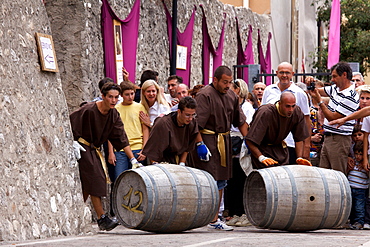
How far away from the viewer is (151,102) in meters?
9.91

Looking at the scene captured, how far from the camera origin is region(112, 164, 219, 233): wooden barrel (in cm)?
758

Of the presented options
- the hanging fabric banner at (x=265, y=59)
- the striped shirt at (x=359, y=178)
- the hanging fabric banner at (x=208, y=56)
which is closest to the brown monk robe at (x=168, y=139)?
the striped shirt at (x=359, y=178)

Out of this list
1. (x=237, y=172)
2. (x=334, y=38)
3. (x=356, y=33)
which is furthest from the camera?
(x=356, y=33)

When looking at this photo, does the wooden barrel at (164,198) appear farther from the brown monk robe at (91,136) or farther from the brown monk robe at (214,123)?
the brown monk robe at (214,123)

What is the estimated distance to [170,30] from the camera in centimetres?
1370

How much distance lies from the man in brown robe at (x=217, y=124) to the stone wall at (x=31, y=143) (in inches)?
64.8

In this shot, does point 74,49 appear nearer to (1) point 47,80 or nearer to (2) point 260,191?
(1) point 47,80

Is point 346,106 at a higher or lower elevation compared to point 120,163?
higher

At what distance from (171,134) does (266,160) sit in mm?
1112

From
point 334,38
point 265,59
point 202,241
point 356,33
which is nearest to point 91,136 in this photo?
point 202,241

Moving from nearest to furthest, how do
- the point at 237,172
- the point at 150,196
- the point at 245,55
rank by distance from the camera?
the point at 150,196 → the point at 237,172 → the point at 245,55

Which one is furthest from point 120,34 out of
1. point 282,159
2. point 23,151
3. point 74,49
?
point 23,151

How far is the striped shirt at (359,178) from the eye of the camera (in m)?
9.70

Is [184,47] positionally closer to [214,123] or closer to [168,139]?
[214,123]
